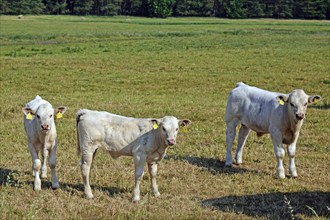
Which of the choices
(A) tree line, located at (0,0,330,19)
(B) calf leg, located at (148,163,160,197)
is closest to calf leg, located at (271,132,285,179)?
(B) calf leg, located at (148,163,160,197)

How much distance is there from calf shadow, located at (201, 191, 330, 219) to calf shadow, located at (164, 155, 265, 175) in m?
1.60

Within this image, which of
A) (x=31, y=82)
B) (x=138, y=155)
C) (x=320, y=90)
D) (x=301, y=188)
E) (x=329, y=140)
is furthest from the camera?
(x=31, y=82)

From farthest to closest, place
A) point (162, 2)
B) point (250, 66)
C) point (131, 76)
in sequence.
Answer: point (162, 2) < point (250, 66) < point (131, 76)

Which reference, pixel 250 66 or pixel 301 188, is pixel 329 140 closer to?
pixel 301 188

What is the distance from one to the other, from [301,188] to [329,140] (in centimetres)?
429

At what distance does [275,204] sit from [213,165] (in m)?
2.72

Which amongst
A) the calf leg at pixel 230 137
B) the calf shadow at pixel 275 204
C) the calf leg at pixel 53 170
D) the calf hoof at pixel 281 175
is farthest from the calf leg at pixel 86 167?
the calf hoof at pixel 281 175

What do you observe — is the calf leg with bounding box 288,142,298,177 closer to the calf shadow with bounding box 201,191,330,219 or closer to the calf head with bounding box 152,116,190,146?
the calf shadow with bounding box 201,191,330,219

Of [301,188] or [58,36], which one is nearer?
[301,188]

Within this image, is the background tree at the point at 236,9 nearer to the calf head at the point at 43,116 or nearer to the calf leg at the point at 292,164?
the calf leg at the point at 292,164

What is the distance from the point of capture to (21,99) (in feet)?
61.6

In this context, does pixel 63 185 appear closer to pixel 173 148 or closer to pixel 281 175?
pixel 173 148

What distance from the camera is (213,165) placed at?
11.2 metres

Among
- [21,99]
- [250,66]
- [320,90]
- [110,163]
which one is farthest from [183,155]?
[250,66]
